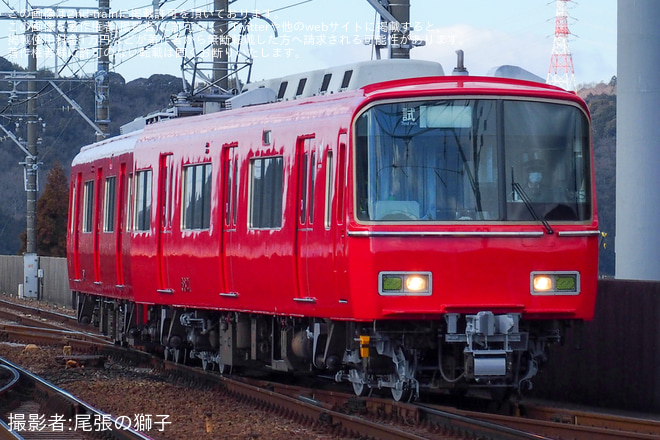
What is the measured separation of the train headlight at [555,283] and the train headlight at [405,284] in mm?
996

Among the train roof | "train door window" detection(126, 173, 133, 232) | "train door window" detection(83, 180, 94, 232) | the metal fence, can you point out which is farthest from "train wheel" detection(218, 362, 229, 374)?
the metal fence

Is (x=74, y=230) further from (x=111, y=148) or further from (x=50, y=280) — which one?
→ (x=50, y=280)

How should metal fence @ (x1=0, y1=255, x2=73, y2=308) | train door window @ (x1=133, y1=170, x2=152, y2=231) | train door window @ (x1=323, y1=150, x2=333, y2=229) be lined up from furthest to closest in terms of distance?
1. metal fence @ (x1=0, y1=255, x2=73, y2=308)
2. train door window @ (x1=133, y1=170, x2=152, y2=231)
3. train door window @ (x1=323, y1=150, x2=333, y2=229)

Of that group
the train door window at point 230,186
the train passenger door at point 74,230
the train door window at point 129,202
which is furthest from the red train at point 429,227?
the train passenger door at point 74,230

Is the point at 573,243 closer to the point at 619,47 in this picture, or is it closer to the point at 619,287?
the point at 619,287

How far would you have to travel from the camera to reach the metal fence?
39.4 m

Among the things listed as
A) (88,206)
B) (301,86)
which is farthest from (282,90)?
(88,206)

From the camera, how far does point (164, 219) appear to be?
17.6 meters

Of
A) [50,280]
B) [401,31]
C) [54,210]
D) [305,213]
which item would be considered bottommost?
[50,280]

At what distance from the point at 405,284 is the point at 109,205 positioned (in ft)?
31.7

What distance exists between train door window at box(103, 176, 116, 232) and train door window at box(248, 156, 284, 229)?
5930 millimetres

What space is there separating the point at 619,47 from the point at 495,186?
4251mm

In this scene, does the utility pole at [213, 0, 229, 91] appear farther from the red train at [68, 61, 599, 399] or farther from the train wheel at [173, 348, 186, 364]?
the red train at [68, 61, 599, 399]

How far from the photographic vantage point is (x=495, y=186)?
1214 cm
